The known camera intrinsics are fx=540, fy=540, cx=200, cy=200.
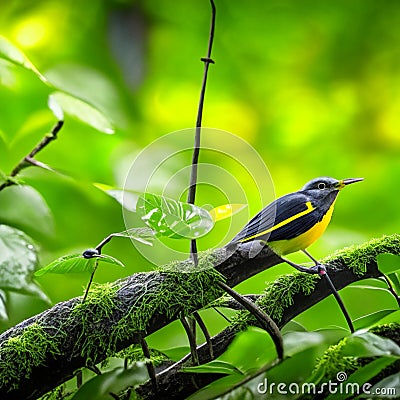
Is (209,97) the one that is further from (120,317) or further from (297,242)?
(120,317)

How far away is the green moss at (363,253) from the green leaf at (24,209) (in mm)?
412

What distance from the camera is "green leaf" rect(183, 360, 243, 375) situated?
0.54 m

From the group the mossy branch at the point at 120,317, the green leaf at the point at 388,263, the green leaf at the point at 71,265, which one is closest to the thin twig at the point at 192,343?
the mossy branch at the point at 120,317

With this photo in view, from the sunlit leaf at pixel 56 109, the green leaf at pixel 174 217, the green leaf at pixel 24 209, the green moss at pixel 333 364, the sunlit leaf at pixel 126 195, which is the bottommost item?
the green moss at pixel 333 364

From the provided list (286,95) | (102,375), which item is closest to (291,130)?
(286,95)

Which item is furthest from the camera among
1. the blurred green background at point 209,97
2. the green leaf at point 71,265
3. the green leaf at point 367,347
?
the blurred green background at point 209,97

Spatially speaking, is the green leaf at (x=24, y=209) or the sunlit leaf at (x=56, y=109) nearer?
the sunlit leaf at (x=56, y=109)

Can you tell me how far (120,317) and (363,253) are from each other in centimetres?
31

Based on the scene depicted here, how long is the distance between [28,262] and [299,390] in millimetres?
321

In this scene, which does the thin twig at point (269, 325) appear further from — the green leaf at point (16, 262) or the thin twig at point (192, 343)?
the green leaf at point (16, 262)

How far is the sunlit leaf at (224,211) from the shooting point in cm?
67

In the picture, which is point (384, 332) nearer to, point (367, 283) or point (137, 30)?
point (367, 283)

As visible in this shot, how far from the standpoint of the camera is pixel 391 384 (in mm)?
504

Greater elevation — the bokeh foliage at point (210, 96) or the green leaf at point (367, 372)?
→ the bokeh foliage at point (210, 96)
